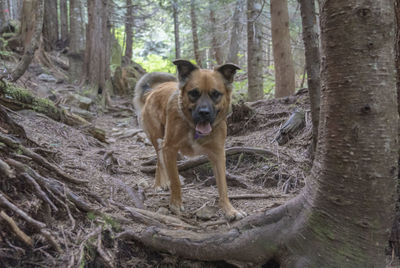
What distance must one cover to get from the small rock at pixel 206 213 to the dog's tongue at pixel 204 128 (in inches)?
36.6

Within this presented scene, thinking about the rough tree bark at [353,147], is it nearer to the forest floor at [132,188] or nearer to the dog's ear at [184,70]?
the forest floor at [132,188]

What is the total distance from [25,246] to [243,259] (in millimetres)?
1652

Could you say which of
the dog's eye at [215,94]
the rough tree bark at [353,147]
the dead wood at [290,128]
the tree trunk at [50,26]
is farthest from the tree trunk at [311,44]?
the tree trunk at [50,26]

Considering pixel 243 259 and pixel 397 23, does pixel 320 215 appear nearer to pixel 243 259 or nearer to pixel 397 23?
pixel 243 259

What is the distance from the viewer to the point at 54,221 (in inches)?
91.1

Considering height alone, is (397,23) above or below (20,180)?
above

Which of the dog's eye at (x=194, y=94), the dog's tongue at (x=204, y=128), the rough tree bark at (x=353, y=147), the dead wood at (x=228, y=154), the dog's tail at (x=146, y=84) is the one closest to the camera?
the rough tree bark at (x=353, y=147)

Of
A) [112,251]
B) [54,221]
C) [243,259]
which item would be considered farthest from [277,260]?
[54,221]

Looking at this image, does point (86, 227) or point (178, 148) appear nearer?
point (86, 227)

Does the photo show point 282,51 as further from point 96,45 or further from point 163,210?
point 96,45

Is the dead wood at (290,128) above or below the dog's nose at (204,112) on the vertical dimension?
below

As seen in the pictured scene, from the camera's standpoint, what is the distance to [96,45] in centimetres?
1216

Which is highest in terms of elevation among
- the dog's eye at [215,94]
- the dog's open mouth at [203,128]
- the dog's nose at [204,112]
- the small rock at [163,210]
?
the dog's eye at [215,94]

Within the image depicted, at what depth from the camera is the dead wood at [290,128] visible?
5.53 meters
